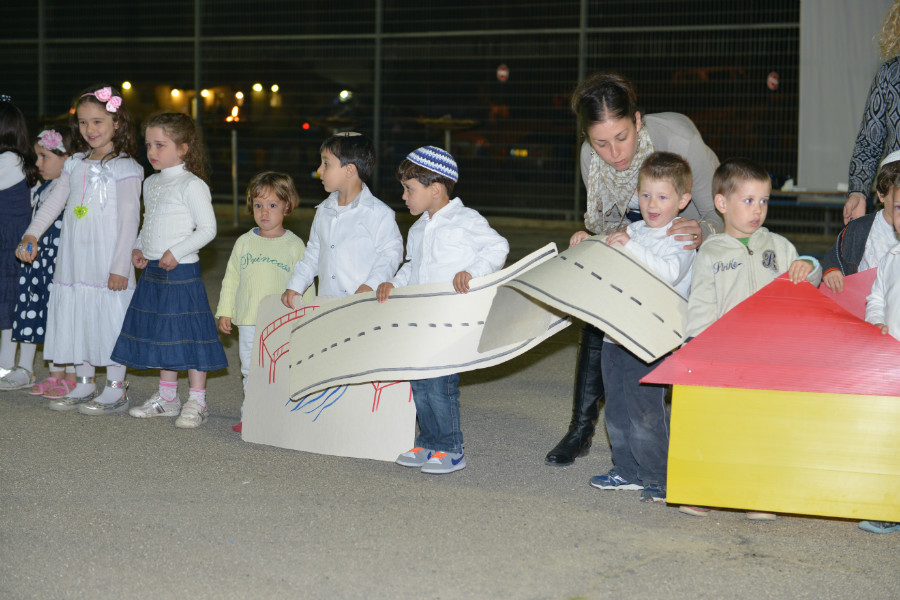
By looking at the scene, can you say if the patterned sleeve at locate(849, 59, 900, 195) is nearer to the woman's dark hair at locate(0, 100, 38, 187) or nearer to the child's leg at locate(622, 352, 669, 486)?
the child's leg at locate(622, 352, 669, 486)

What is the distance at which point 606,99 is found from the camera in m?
3.62

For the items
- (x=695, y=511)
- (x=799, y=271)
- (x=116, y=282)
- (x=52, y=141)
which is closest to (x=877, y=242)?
(x=799, y=271)

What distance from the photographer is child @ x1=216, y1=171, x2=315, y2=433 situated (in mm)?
→ 4496

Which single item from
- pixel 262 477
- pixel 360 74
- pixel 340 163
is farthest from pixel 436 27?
pixel 262 477

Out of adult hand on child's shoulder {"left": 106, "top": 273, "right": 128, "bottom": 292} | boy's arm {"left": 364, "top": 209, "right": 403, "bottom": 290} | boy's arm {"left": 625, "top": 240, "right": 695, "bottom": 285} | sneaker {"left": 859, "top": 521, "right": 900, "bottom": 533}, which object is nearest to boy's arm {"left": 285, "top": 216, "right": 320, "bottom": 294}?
boy's arm {"left": 364, "top": 209, "right": 403, "bottom": 290}

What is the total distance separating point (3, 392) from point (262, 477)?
83.1 inches

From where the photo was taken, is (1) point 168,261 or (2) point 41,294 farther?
(2) point 41,294

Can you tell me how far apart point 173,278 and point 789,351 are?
2.79 metres

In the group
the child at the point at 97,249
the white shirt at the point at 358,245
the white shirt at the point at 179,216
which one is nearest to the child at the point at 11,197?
the child at the point at 97,249

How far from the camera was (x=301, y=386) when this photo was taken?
13.0 ft

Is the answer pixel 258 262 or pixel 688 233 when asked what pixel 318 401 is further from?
pixel 688 233

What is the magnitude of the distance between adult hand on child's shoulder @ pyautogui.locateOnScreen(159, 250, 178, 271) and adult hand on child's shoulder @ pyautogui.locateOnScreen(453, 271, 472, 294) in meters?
1.49

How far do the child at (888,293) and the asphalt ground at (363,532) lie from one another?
0.29 ft

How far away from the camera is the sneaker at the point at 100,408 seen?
4738 millimetres
